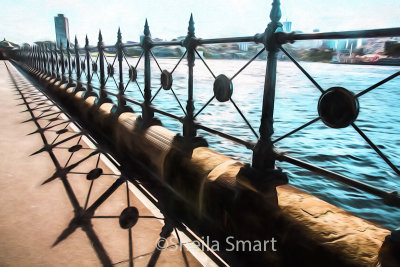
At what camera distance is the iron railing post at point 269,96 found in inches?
104

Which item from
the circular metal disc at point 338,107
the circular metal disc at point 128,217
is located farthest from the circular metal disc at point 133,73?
the circular metal disc at point 338,107

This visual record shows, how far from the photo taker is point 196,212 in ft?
10.4

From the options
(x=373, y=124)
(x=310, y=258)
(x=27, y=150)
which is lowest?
(x=373, y=124)

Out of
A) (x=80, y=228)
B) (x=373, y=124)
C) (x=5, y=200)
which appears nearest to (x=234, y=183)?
(x=80, y=228)

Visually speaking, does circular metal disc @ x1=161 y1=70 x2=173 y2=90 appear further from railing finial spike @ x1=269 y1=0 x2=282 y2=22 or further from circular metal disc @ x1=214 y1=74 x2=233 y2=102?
railing finial spike @ x1=269 y1=0 x2=282 y2=22

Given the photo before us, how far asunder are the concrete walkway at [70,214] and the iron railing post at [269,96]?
107 cm

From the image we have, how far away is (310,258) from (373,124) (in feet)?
46.1

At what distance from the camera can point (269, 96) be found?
2766 millimetres

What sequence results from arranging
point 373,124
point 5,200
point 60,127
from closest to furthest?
point 5,200, point 60,127, point 373,124

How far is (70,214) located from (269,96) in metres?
2.50

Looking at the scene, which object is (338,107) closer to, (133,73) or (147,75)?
(147,75)

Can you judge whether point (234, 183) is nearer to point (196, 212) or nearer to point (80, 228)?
point (196, 212)

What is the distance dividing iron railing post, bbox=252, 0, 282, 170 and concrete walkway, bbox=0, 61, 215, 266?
3.51 feet

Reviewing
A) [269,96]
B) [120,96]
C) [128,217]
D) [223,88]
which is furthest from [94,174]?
[269,96]
